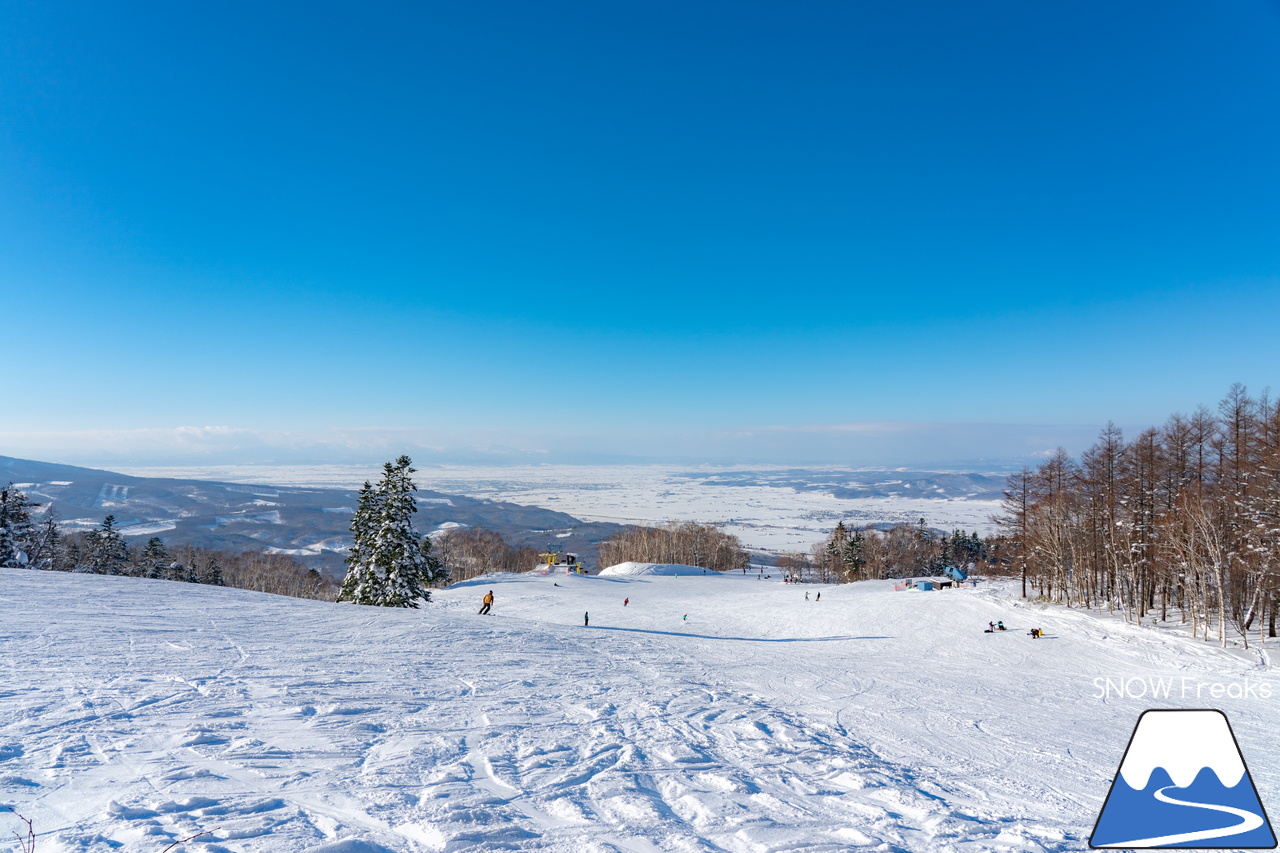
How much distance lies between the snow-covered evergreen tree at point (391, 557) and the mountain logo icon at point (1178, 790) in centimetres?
2757

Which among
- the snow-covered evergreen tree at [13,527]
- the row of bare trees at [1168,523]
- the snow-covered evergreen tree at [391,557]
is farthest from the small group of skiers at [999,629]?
the snow-covered evergreen tree at [13,527]

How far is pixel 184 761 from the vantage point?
4.95 metres

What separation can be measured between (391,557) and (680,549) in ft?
199

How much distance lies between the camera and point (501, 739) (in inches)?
253

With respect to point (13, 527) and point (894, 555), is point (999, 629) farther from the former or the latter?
point (894, 555)

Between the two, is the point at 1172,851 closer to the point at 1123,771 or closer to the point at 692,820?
the point at 1123,771

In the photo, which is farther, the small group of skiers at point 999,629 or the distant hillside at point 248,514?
the distant hillside at point 248,514

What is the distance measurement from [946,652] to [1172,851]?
21.1 meters

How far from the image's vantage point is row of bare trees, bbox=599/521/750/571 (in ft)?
271

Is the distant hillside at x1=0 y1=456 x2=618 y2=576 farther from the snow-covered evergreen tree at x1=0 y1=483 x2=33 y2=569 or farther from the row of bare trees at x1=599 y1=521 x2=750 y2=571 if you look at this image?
the snow-covered evergreen tree at x1=0 y1=483 x2=33 y2=569

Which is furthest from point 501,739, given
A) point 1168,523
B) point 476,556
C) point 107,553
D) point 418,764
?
point 476,556

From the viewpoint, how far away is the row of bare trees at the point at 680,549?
271 ft

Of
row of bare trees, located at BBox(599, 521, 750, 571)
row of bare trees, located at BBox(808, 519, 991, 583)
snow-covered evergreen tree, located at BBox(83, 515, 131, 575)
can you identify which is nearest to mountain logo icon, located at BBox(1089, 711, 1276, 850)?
snow-covered evergreen tree, located at BBox(83, 515, 131, 575)

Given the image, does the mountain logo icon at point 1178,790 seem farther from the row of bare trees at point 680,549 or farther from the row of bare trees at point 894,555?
the row of bare trees at point 680,549
